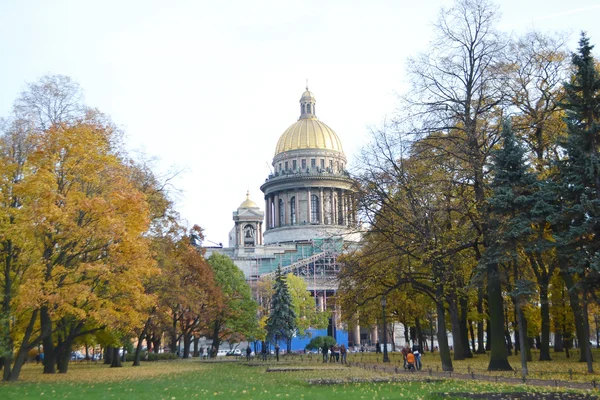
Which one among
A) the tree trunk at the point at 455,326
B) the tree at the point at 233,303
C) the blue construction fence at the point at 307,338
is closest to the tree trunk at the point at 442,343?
the tree trunk at the point at 455,326

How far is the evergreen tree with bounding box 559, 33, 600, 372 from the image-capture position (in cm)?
2430

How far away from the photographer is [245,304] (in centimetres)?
6456

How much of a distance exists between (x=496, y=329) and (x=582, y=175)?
7.85 meters

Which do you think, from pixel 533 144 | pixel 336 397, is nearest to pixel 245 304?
pixel 533 144

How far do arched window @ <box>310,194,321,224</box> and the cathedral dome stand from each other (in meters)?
9.13

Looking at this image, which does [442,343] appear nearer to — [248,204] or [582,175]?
[582,175]

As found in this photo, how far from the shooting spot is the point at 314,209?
122m

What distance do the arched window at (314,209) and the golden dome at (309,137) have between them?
30.3ft

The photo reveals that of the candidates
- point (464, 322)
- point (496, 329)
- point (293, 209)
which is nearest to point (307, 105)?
point (293, 209)

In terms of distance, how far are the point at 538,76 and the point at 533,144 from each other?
3.57 metres

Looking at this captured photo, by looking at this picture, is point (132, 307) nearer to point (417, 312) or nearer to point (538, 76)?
point (538, 76)

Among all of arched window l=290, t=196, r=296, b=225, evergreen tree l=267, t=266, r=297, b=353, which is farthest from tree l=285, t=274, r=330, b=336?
arched window l=290, t=196, r=296, b=225

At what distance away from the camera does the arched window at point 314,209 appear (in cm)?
→ 11956

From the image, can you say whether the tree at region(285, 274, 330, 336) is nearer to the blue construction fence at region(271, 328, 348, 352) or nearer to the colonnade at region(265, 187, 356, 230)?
the blue construction fence at region(271, 328, 348, 352)
